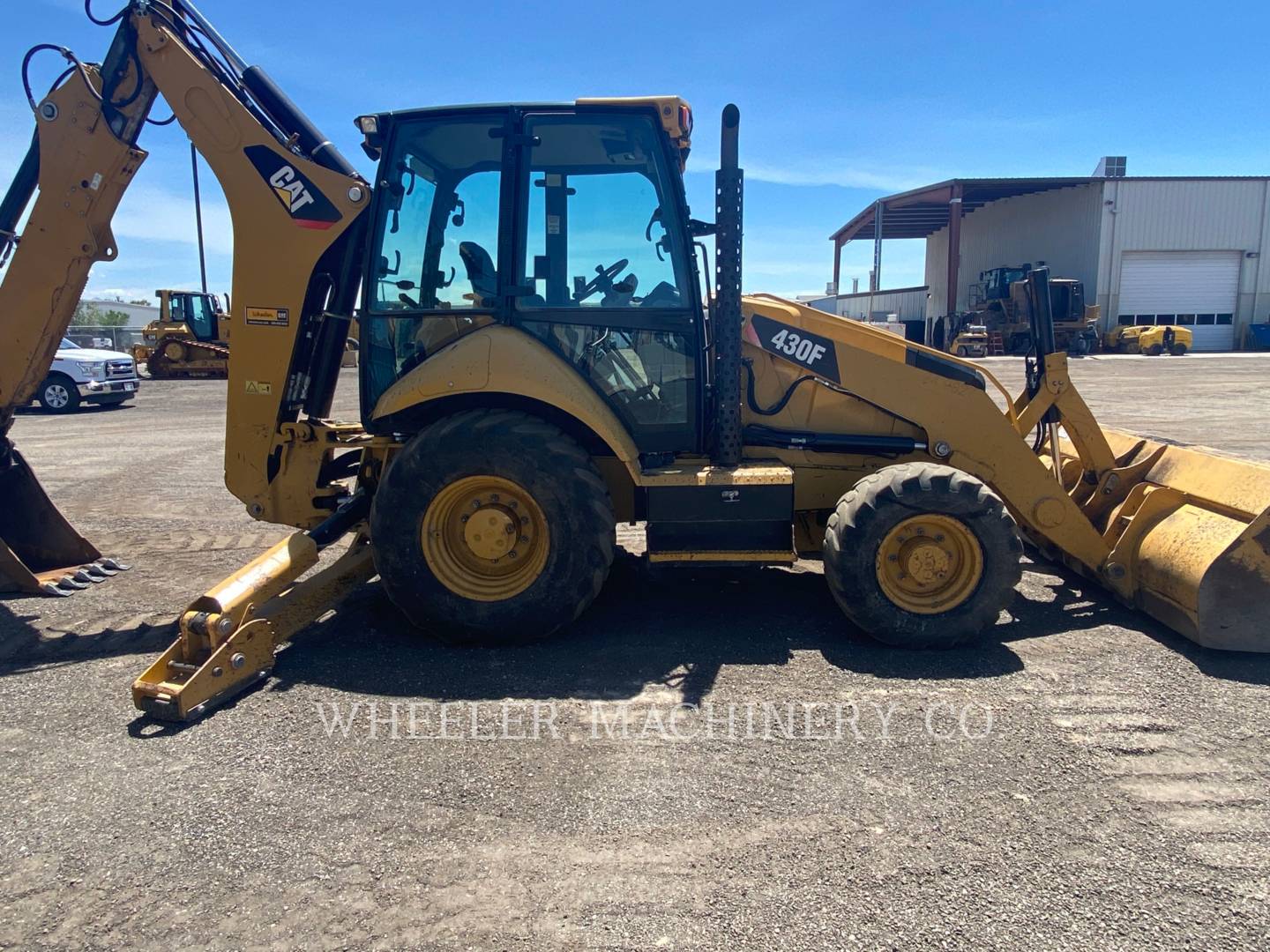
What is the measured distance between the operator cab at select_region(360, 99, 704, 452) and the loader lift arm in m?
0.40

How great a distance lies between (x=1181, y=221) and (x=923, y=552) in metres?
41.8

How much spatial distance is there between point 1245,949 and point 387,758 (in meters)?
2.92

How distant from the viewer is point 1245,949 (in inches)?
89.7

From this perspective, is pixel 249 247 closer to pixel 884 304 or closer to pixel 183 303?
pixel 183 303

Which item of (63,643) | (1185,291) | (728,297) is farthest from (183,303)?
(1185,291)

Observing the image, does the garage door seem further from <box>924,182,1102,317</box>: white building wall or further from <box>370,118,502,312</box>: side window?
<box>370,118,502,312</box>: side window

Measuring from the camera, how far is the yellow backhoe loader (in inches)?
168

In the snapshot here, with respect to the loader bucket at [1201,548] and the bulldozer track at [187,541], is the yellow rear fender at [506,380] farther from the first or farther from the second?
the bulldozer track at [187,541]

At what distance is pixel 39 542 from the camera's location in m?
5.76

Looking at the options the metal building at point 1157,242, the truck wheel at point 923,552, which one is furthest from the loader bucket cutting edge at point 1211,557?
the metal building at point 1157,242

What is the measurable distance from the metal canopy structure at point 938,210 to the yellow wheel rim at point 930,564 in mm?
37361

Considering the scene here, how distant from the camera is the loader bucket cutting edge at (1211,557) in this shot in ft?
13.3

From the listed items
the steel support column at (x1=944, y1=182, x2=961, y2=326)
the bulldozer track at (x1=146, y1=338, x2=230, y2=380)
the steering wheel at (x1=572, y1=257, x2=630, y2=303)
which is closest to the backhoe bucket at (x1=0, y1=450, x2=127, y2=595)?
the steering wheel at (x1=572, y1=257, x2=630, y2=303)

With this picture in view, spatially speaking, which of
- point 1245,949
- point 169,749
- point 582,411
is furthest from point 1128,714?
point 169,749
